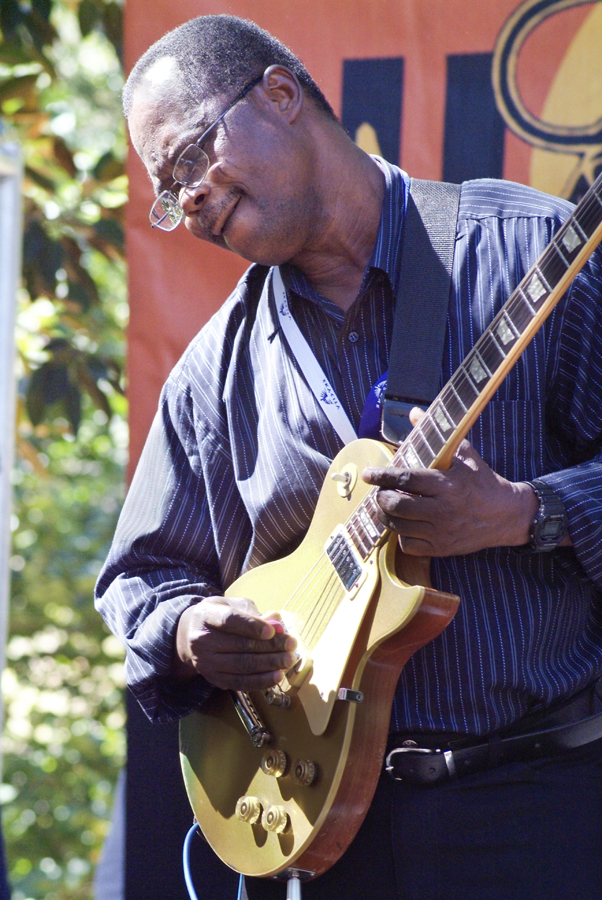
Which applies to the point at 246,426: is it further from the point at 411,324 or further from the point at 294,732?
the point at 294,732

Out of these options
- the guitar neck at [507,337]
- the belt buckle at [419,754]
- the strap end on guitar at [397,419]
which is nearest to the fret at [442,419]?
the guitar neck at [507,337]

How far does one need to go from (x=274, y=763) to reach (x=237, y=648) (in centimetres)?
19

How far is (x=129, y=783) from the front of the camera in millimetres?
2432

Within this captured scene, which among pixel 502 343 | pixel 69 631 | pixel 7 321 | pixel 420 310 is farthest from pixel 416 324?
pixel 69 631

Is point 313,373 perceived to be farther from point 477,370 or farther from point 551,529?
point 551,529

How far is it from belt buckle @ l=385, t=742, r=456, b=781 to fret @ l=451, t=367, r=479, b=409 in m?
0.53

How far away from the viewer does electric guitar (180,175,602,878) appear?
132 centimetres

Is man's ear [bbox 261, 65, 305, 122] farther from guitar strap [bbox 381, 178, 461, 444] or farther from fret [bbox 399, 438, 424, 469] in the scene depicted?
fret [bbox 399, 438, 424, 469]

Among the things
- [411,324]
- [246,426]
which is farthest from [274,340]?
[411,324]

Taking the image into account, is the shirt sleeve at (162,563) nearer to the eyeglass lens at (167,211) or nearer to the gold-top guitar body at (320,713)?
the gold-top guitar body at (320,713)

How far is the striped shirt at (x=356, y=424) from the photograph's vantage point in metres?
1.47

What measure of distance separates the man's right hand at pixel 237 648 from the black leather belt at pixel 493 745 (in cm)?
23

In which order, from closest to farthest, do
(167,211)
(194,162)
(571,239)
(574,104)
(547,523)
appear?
1. (571,239)
2. (547,523)
3. (194,162)
4. (167,211)
5. (574,104)

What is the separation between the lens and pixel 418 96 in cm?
228
